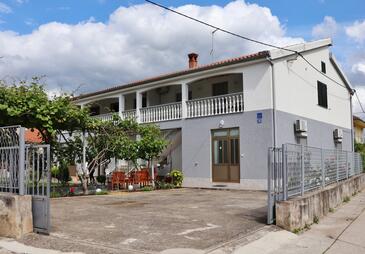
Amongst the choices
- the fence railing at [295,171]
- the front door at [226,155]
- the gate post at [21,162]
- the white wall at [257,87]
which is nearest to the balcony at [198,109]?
the white wall at [257,87]

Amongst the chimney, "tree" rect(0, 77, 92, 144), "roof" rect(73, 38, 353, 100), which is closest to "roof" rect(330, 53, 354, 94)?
"roof" rect(73, 38, 353, 100)

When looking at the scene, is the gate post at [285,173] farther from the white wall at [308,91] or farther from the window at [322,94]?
the window at [322,94]

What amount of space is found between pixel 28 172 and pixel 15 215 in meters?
0.88

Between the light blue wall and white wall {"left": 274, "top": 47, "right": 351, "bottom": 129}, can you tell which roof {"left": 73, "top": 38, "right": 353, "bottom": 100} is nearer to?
white wall {"left": 274, "top": 47, "right": 351, "bottom": 129}

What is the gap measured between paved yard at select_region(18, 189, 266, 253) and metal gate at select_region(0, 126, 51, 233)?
1.62 ft

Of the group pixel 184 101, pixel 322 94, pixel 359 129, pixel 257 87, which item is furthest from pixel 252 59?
pixel 359 129

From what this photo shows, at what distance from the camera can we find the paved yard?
22.3 feet

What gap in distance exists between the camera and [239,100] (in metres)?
18.0

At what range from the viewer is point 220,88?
67.1 feet

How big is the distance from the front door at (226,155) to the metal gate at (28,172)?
1123 centimetres

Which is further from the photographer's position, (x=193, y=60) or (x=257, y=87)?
(x=193, y=60)

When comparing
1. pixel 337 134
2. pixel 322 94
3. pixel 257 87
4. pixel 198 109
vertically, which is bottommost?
pixel 337 134

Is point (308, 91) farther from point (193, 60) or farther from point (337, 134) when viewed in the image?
point (193, 60)

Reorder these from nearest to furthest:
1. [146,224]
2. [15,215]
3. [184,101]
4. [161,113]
Answer: [15,215] < [146,224] < [184,101] < [161,113]
